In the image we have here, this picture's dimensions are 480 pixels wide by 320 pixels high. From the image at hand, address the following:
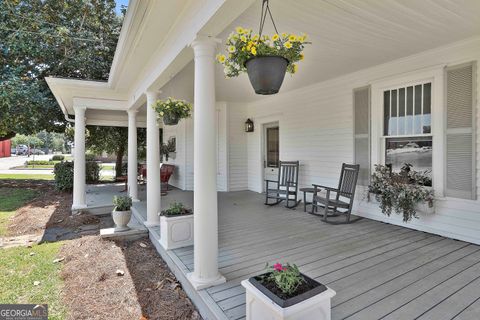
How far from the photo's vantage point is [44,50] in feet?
27.5

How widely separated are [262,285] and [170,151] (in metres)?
8.26

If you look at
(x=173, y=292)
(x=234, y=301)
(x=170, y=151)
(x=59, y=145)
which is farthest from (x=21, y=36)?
(x=59, y=145)

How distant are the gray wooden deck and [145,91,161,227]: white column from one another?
1.15m

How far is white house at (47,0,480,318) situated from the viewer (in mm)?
2512

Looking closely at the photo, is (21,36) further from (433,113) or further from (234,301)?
(433,113)

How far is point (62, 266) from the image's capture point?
3.43 meters

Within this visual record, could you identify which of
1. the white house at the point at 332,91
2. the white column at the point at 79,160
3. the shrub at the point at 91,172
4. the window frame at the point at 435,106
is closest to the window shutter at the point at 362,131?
the white house at the point at 332,91

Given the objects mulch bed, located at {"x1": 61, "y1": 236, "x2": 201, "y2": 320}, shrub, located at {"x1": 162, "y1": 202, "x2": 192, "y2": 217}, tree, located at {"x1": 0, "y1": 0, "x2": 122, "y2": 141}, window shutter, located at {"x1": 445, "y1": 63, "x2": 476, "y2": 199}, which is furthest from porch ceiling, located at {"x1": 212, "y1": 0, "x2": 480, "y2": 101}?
tree, located at {"x1": 0, "y1": 0, "x2": 122, "y2": 141}

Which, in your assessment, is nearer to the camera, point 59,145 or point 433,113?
point 433,113

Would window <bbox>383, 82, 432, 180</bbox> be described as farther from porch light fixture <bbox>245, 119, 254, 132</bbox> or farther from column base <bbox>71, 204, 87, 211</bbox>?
column base <bbox>71, 204, 87, 211</bbox>

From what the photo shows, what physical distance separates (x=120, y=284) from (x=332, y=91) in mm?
4668

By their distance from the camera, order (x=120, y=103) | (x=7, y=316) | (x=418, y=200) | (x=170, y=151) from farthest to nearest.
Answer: (x=170, y=151), (x=120, y=103), (x=418, y=200), (x=7, y=316)

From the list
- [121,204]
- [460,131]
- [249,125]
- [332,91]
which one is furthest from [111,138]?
[460,131]

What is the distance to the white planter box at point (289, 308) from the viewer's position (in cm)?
146
